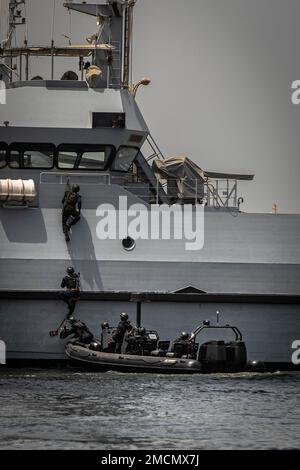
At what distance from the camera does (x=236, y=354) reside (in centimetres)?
3381

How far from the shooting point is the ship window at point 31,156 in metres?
37.1

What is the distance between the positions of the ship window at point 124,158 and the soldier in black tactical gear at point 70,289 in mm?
3607

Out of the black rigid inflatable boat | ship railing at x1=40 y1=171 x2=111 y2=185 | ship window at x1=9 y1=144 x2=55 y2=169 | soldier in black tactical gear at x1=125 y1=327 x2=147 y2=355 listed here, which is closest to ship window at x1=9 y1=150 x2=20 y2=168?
ship window at x1=9 y1=144 x2=55 y2=169

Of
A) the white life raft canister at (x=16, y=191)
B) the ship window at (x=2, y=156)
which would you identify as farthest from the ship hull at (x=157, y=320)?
the ship window at (x=2, y=156)

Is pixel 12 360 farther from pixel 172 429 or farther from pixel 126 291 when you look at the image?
pixel 172 429

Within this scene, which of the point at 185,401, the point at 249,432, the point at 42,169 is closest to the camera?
the point at 249,432

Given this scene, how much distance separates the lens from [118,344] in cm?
3444

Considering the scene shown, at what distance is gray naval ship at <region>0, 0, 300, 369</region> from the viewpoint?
34906mm

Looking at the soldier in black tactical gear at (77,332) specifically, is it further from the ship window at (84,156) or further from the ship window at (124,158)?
the ship window at (124,158)

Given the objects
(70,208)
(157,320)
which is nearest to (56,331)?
(157,320)

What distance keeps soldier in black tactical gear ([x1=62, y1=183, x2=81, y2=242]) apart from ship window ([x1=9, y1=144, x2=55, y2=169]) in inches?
79.4

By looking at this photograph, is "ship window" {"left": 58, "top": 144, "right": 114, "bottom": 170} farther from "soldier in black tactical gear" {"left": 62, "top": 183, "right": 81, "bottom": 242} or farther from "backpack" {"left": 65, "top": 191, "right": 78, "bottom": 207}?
"backpack" {"left": 65, "top": 191, "right": 78, "bottom": 207}

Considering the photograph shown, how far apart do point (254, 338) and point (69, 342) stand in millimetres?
4079

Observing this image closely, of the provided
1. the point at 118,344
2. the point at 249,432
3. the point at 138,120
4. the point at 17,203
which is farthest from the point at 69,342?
the point at 249,432
